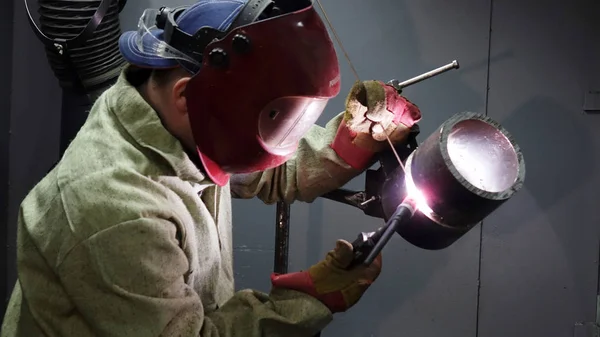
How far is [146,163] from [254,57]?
0.92ft

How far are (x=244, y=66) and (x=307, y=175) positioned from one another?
1.66 ft

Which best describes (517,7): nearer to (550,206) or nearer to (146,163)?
(550,206)

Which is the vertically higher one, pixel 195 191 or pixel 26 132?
pixel 195 191

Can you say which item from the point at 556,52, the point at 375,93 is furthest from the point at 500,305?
the point at 375,93

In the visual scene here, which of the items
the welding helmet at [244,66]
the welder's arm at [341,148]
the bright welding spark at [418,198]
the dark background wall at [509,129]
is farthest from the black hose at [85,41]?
the bright welding spark at [418,198]

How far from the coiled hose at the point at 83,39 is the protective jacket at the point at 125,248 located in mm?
737

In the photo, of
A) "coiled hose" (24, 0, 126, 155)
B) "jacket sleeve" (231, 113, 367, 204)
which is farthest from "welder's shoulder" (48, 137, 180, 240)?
"coiled hose" (24, 0, 126, 155)

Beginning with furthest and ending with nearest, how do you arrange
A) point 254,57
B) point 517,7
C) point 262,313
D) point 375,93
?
point 517,7, point 375,93, point 262,313, point 254,57

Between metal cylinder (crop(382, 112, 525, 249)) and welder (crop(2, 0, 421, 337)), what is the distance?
0.50 ft

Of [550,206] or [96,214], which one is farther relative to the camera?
[550,206]

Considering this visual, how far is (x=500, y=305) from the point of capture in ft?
6.91

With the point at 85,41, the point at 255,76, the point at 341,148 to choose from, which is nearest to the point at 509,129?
the point at 341,148

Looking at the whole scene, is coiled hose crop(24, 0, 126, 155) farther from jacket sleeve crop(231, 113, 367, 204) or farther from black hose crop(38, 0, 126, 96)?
jacket sleeve crop(231, 113, 367, 204)

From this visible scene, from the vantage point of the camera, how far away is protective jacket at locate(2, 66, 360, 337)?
102cm
